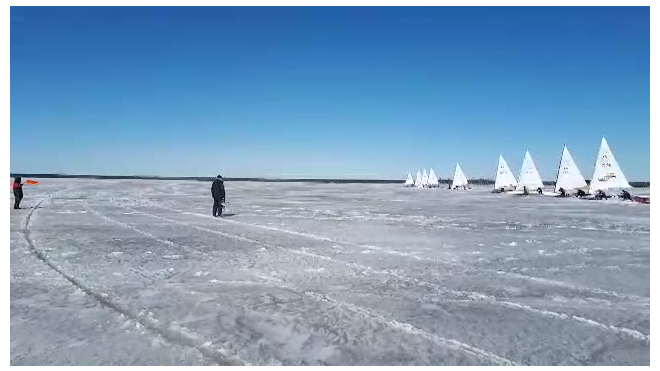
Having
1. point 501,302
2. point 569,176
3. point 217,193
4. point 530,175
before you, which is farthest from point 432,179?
point 501,302

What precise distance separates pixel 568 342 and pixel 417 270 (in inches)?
149

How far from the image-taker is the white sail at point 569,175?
4022 centimetres

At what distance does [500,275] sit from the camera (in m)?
A: 8.01

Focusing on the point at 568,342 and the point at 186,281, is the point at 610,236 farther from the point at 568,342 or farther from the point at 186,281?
the point at 186,281

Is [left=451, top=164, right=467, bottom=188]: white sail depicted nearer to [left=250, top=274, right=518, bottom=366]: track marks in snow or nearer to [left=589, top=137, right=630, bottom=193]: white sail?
[left=589, top=137, right=630, bottom=193]: white sail

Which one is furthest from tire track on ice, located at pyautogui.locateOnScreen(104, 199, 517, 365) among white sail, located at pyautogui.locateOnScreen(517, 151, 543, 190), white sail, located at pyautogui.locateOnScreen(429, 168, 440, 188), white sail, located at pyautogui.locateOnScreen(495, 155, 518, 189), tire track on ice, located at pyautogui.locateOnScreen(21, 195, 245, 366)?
white sail, located at pyautogui.locateOnScreen(429, 168, 440, 188)

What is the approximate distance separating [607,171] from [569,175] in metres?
4.38

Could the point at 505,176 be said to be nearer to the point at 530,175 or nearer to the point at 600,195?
the point at 530,175

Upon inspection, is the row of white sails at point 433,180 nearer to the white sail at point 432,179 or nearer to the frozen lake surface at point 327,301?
the white sail at point 432,179

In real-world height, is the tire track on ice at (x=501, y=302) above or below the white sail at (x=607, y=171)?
below

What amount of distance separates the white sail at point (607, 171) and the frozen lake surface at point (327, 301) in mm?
28165

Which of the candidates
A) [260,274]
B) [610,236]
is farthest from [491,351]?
[610,236]

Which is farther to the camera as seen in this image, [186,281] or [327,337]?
[186,281]

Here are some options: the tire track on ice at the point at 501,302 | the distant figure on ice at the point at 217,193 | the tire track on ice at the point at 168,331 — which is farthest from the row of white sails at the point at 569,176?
the tire track on ice at the point at 168,331
